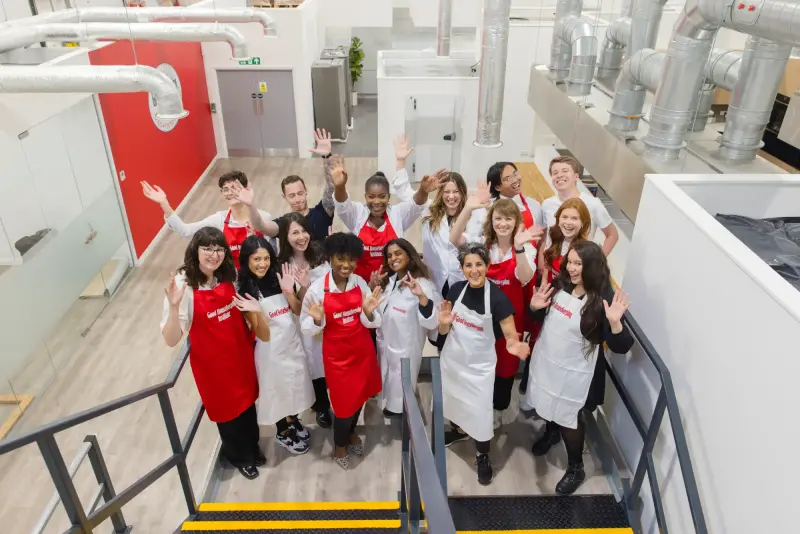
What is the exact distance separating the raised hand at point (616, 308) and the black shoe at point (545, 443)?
3.56ft

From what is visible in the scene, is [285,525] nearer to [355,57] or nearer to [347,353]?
[347,353]

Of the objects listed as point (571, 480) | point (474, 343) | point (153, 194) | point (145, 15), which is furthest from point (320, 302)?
point (145, 15)

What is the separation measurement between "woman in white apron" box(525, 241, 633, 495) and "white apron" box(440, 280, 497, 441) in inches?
10.2

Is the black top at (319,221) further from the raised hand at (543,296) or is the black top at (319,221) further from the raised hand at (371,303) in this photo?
the raised hand at (543,296)

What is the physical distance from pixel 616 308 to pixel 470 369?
2.76 ft

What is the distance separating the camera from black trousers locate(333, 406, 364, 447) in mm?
3461

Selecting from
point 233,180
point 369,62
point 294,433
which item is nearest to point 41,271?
point 233,180

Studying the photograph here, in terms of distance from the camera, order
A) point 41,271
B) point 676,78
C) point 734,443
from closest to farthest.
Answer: point 734,443 < point 676,78 < point 41,271

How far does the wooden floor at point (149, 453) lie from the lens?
3.45 meters

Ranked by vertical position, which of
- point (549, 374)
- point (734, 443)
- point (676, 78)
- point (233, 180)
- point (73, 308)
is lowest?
point (73, 308)

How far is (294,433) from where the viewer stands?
3.66 metres

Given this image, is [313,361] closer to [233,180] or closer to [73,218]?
[233,180]

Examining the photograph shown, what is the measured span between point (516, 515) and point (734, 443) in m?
1.25

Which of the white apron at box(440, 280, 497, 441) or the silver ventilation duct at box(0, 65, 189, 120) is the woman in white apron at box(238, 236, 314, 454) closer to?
the white apron at box(440, 280, 497, 441)
